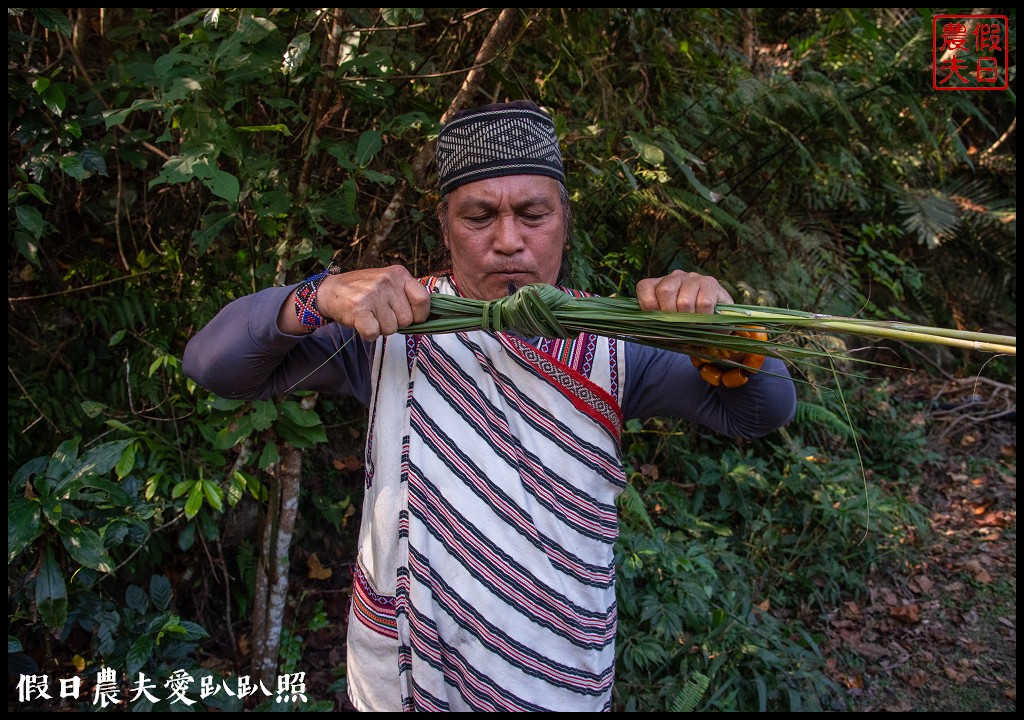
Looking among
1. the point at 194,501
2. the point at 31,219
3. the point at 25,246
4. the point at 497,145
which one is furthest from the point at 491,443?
the point at 25,246

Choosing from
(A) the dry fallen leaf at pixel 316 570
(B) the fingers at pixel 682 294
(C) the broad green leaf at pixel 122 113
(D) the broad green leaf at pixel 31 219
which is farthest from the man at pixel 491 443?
(A) the dry fallen leaf at pixel 316 570

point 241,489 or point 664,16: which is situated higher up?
point 664,16

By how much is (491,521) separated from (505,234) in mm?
571

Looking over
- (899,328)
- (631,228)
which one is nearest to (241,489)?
(899,328)

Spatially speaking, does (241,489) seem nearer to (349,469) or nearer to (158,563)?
(158,563)

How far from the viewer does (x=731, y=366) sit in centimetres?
131

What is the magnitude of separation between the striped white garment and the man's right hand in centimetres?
24

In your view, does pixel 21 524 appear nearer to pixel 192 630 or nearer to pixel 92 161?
pixel 192 630

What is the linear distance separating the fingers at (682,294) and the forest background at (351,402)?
22cm

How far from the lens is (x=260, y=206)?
1.86 metres

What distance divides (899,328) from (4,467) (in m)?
2.30

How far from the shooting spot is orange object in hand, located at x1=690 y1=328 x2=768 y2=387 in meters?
1.26

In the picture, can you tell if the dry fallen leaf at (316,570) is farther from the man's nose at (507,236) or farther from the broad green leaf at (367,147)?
the man's nose at (507,236)

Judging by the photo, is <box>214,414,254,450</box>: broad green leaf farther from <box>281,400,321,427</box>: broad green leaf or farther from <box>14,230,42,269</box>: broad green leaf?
<box>14,230,42,269</box>: broad green leaf
